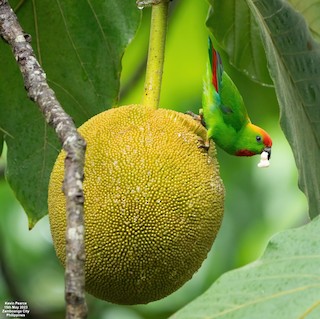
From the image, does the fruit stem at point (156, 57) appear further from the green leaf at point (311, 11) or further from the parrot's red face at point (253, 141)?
the green leaf at point (311, 11)

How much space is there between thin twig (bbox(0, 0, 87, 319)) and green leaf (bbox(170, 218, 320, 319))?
0.17 metres

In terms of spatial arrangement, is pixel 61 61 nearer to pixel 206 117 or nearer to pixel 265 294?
pixel 206 117

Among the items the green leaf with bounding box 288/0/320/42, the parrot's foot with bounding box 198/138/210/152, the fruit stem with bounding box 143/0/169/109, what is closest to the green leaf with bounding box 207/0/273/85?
the green leaf with bounding box 288/0/320/42

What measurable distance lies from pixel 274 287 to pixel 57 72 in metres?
0.77

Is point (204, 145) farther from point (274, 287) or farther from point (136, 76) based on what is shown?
point (136, 76)

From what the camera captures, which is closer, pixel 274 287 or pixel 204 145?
pixel 274 287

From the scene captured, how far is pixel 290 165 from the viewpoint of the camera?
289 centimetres

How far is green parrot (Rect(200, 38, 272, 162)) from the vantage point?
1460mm

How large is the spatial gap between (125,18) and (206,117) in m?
0.34

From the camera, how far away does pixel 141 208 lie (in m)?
1.25

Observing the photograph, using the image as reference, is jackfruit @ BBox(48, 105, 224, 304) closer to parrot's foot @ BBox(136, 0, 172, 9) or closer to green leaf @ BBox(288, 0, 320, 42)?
parrot's foot @ BBox(136, 0, 172, 9)

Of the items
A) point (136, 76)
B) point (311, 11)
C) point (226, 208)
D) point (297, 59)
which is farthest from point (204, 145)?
point (226, 208)

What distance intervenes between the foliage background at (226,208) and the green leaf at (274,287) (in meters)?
1.24

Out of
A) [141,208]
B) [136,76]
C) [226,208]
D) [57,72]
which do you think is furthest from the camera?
[226,208]
